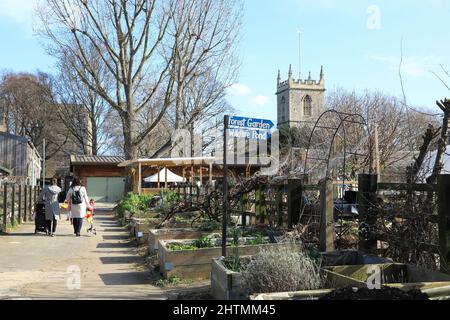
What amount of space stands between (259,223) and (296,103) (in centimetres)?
7580

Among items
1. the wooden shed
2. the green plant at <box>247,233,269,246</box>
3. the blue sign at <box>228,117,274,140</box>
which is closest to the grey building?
the wooden shed

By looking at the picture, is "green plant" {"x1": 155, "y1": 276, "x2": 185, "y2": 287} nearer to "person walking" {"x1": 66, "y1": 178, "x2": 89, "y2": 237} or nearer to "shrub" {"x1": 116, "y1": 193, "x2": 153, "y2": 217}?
"person walking" {"x1": 66, "y1": 178, "x2": 89, "y2": 237}

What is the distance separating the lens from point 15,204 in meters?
17.4

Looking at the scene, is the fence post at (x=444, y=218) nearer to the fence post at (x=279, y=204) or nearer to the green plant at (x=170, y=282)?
the green plant at (x=170, y=282)

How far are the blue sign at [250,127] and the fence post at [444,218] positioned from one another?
7.84 feet

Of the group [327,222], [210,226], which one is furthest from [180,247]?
[210,226]

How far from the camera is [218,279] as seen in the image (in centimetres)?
612

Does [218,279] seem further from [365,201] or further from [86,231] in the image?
[86,231]

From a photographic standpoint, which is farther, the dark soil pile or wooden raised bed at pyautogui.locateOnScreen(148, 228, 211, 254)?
wooden raised bed at pyautogui.locateOnScreen(148, 228, 211, 254)

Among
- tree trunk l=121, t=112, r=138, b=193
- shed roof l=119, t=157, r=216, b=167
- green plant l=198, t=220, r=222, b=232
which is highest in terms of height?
tree trunk l=121, t=112, r=138, b=193

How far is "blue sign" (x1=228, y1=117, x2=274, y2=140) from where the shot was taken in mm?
6727

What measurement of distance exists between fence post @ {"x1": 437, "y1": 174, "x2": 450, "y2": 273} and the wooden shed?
41040mm

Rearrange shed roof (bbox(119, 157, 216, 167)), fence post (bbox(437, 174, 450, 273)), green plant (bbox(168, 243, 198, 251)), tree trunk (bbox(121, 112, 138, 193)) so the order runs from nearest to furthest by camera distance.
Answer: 1. fence post (bbox(437, 174, 450, 273))
2. green plant (bbox(168, 243, 198, 251))
3. tree trunk (bbox(121, 112, 138, 193))
4. shed roof (bbox(119, 157, 216, 167))

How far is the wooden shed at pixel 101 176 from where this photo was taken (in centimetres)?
4531
